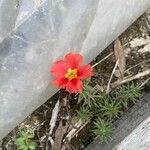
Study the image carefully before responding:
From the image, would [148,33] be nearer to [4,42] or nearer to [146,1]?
[146,1]

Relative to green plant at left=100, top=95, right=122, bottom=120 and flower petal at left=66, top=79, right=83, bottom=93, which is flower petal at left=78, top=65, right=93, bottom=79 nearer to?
flower petal at left=66, top=79, right=83, bottom=93

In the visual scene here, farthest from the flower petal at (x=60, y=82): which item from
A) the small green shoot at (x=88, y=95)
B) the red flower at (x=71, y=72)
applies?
the small green shoot at (x=88, y=95)

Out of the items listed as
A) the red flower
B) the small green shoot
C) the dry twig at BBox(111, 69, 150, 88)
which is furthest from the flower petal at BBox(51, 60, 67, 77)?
the dry twig at BBox(111, 69, 150, 88)

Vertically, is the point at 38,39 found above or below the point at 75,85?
above

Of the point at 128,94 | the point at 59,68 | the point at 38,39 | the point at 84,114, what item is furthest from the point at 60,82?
the point at 128,94

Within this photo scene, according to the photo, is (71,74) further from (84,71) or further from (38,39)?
(38,39)
